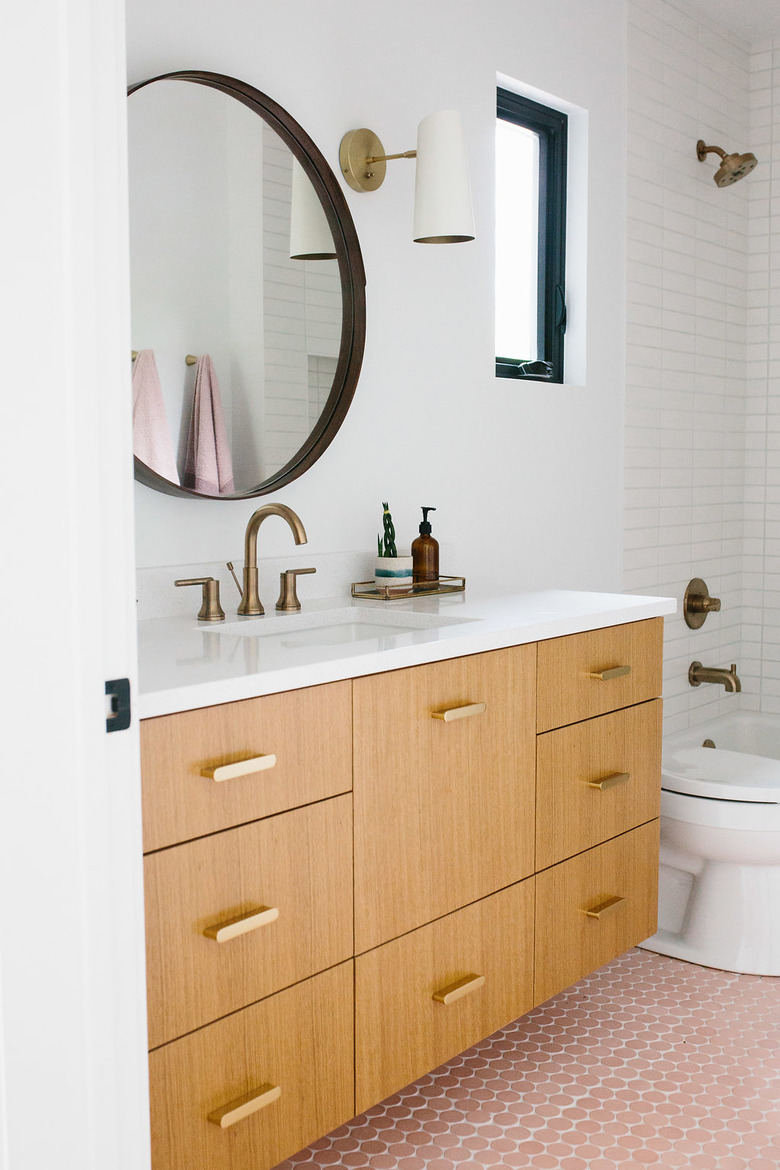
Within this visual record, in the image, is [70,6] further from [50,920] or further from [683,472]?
[683,472]

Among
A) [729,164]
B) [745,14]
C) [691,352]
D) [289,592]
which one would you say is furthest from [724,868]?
[745,14]

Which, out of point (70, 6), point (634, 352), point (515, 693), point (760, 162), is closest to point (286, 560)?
point (515, 693)

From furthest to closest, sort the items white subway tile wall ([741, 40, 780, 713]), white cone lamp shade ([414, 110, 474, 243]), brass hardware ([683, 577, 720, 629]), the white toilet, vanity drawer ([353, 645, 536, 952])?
white subway tile wall ([741, 40, 780, 713])
brass hardware ([683, 577, 720, 629])
the white toilet
white cone lamp shade ([414, 110, 474, 243])
vanity drawer ([353, 645, 536, 952])

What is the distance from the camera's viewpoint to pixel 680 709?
11.6ft

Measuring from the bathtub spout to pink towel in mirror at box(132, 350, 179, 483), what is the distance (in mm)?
2081

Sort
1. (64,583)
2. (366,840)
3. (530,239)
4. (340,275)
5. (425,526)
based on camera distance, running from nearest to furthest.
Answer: (64,583) → (366,840) → (340,275) → (425,526) → (530,239)

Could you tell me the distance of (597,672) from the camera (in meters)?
2.16

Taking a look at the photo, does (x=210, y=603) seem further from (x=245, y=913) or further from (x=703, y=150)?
(x=703, y=150)

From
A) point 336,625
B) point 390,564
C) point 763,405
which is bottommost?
point 336,625

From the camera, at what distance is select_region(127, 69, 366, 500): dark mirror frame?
82.3 inches

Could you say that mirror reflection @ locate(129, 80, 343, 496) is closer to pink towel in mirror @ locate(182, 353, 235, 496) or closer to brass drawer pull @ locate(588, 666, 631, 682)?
pink towel in mirror @ locate(182, 353, 235, 496)

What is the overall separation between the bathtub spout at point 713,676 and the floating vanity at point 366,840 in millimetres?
1164

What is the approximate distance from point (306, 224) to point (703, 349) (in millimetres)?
1879

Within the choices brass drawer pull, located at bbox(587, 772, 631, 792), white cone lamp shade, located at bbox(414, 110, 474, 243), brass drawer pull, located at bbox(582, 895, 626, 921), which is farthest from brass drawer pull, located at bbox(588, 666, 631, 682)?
white cone lamp shade, located at bbox(414, 110, 474, 243)
